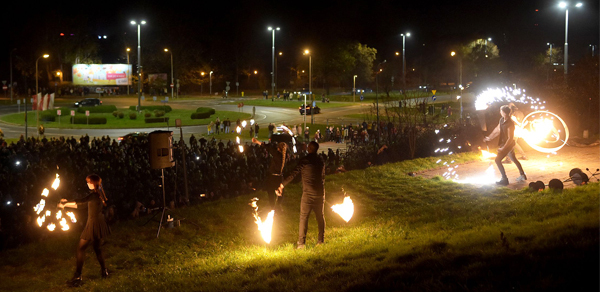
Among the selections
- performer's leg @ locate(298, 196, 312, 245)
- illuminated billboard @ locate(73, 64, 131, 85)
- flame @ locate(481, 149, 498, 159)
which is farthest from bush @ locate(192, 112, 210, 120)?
illuminated billboard @ locate(73, 64, 131, 85)

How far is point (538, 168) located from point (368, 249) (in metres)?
10.0

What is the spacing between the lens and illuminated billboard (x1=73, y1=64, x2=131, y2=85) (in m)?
92.8

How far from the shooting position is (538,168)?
52.5ft

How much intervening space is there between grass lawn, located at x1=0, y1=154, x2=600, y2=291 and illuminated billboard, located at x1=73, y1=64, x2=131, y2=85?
283ft

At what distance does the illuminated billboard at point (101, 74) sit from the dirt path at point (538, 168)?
8362 centimetres

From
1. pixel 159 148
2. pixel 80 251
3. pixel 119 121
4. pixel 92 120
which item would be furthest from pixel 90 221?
pixel 119 121

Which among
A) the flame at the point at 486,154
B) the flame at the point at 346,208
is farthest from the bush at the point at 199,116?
the flame at the point at 346,208

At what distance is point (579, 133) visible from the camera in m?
24.4

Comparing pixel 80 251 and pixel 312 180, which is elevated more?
pixel 312 180

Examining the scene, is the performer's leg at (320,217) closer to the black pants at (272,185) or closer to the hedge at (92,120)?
Result: the black pants at (272,185)

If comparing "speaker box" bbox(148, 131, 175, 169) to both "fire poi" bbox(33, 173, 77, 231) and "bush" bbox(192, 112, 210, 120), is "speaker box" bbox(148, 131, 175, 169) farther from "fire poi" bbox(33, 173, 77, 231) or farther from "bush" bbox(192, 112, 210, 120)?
"bush" bbox(192, 112, 210, 120)

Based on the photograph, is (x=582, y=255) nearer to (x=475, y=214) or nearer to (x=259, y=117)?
(x=475, y=214)

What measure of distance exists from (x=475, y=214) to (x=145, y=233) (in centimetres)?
615

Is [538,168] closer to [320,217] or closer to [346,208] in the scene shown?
[346,208]
